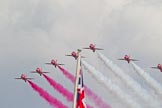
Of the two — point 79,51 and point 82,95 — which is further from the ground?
point 79,51

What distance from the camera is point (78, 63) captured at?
111 metres

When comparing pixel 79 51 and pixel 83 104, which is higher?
pixel 79 51

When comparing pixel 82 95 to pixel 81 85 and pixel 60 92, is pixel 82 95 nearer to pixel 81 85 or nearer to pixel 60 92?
pixel 81 85

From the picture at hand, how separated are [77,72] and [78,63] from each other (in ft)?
4.95

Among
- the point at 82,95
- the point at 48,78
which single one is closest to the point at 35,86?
the point at 48,78

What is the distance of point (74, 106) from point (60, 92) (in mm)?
83095

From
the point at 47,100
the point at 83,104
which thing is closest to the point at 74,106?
the point at 83,104

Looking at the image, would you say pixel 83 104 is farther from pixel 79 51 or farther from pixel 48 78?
pixel 48 78

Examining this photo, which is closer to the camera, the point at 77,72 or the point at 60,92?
the point at 77,72

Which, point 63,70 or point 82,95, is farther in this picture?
point 63,70

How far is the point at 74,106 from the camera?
354 feet

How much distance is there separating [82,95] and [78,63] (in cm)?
564

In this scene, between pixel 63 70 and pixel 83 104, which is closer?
pixel 83 104

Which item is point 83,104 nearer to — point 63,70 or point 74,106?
point 74,106
